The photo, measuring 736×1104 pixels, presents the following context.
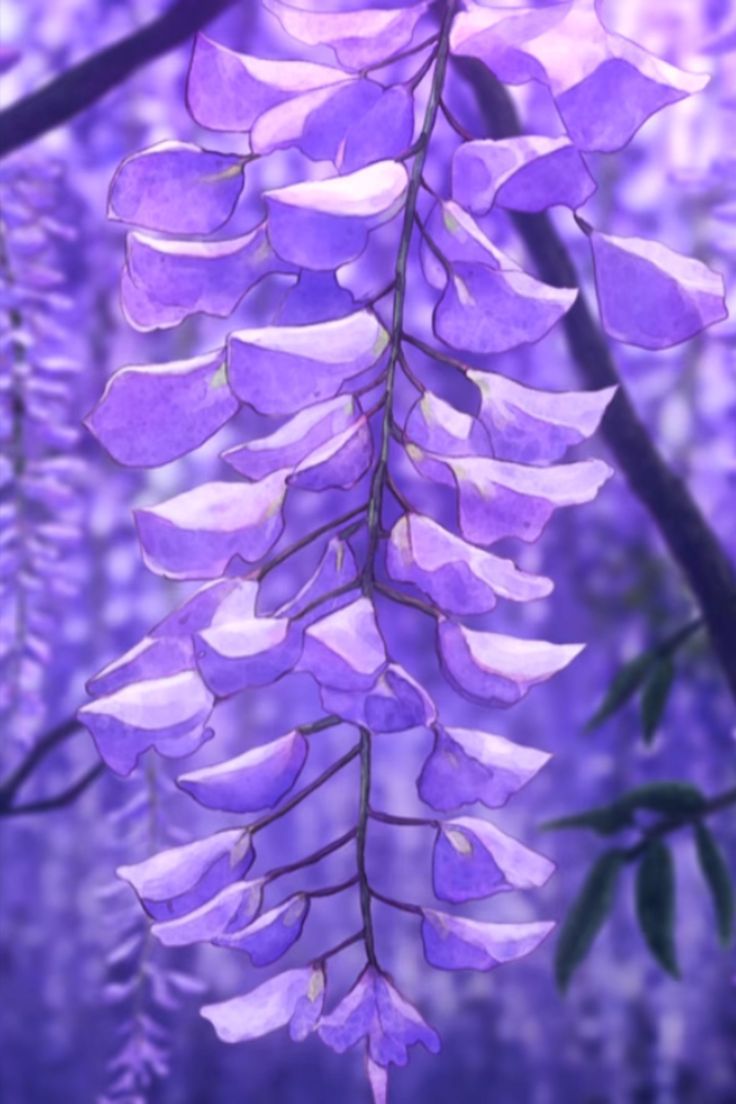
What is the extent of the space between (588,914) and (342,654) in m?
0.34

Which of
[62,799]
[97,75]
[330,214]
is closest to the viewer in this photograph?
[330,214]

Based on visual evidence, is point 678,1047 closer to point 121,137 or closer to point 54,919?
point 54,919

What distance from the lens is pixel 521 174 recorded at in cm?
25

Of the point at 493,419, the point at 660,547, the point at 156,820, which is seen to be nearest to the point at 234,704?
the point at 156,820

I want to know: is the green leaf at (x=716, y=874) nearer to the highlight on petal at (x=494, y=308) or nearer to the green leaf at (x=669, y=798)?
the green leaf at (x=669, y=798)

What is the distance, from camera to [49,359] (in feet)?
1.67

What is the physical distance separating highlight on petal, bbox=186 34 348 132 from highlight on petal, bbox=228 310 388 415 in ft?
0.15

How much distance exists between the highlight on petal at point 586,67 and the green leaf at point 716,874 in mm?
338

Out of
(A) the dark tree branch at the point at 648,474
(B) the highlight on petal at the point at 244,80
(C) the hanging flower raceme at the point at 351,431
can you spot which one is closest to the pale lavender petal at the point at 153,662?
(C) the hanging flower raceme at the point at 351,431

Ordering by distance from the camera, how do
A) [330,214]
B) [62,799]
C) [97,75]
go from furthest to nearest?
[62,799] < [97,75] < [330,214]

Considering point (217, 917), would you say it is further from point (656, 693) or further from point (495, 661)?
point (656, 693)

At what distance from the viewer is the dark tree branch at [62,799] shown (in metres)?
0.55

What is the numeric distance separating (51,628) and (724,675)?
0.25 m

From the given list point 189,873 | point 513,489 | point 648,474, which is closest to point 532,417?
point 513,489
